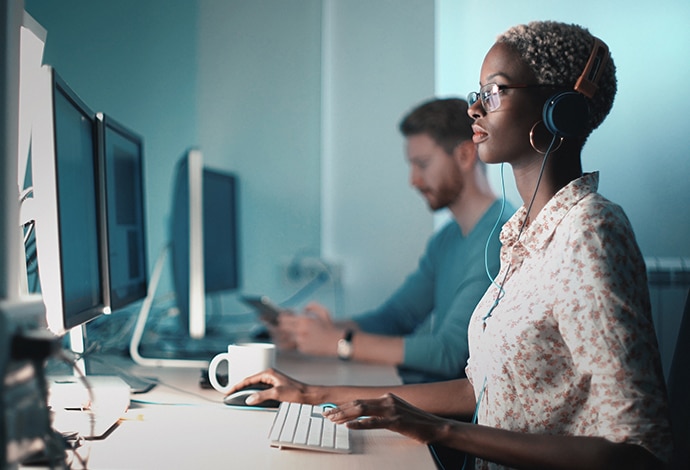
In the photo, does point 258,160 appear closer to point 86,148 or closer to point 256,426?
point 86,148

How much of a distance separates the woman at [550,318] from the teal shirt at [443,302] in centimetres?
44

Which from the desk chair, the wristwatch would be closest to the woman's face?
the desk chair

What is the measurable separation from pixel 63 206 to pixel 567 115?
2.52ft

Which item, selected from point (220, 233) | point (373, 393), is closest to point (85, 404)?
point (373, 393)

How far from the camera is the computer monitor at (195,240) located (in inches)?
69.3

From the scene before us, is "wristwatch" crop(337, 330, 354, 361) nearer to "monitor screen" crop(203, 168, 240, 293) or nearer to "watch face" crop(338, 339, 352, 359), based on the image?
"watch face" crop(338, 339, 352, 359)

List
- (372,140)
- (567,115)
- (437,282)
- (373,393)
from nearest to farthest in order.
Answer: (567,115) → (373,393) → (437,282) → (372,140)

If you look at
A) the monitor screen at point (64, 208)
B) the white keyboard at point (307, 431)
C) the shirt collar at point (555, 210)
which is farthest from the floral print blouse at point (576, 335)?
the monitor screen at point (64, 208)

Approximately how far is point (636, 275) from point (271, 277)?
203 centimetres

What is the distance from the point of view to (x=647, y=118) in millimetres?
1741

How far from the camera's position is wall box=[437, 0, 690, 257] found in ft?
5.67

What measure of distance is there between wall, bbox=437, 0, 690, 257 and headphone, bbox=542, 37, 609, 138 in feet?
2.07

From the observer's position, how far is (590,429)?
0.96 m

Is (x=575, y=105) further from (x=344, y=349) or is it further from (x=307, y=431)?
→ (x=344, y=349)
